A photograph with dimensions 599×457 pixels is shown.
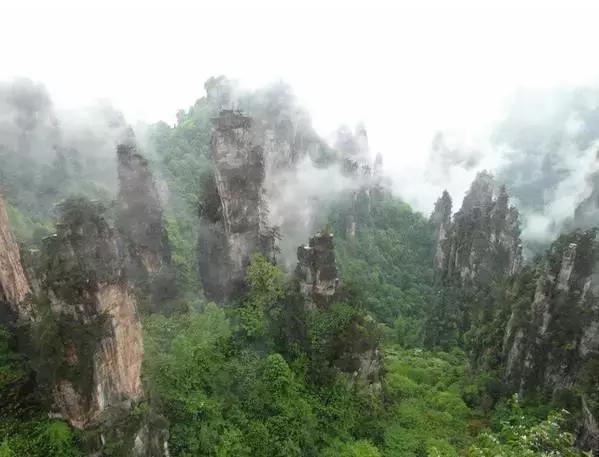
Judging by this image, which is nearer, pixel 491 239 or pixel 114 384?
pixel 114 384

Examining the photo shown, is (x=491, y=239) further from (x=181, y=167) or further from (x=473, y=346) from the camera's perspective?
(x=181, y=167)

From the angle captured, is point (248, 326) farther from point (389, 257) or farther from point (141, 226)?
point (389, 257)

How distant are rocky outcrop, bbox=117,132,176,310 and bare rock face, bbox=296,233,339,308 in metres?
12.1

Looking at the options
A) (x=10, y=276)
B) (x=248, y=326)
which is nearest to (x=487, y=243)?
(x=248, y=326)

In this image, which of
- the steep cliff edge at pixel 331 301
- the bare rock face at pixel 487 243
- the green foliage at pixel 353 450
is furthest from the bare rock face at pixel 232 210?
the bare rock face at pixel 487 243

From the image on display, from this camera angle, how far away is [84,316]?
19328mm

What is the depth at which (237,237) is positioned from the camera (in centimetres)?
3659

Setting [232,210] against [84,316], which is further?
[232,210]

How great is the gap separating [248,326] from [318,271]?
225 inches

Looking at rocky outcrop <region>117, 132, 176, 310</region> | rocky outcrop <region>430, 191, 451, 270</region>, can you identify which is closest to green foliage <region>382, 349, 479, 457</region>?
rocky outcrop <region>117, 132, 176, 310</region>

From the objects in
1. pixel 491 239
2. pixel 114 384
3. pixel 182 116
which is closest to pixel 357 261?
pixel 491 239

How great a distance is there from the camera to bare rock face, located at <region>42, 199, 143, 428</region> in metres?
19.2

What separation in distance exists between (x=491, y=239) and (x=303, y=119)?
36.8 m

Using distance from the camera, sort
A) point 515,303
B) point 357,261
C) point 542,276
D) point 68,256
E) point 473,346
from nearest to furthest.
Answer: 1. point 68,256
2. point 542,276
3. point 515,303
4. point 473,346
5. point 357,261
